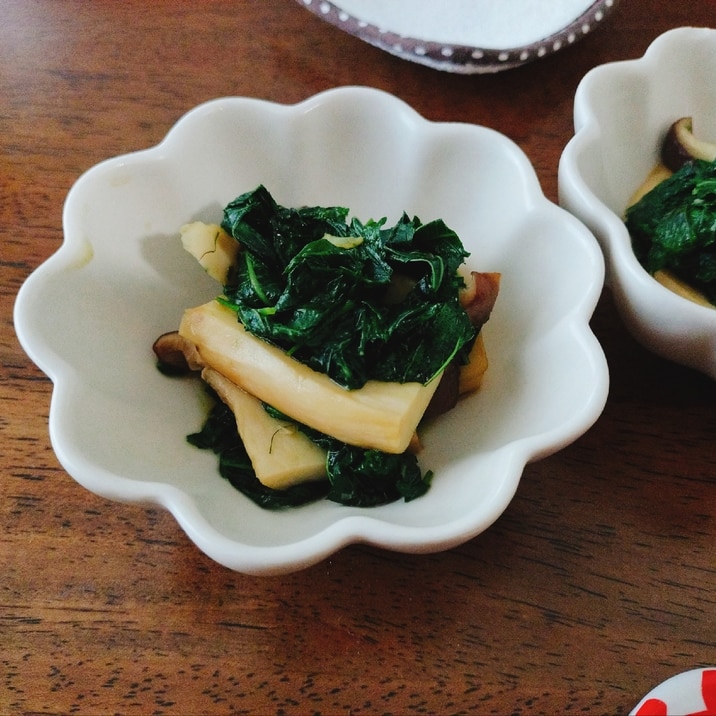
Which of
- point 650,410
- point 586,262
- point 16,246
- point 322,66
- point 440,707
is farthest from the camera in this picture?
point 322,66

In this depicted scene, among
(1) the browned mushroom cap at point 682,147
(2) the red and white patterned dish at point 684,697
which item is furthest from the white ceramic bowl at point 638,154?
(2) the red and white patterned dish at point 684,697

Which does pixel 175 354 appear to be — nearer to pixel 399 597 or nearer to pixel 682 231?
pixel 399 597

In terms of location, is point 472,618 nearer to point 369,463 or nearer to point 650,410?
point 369,463

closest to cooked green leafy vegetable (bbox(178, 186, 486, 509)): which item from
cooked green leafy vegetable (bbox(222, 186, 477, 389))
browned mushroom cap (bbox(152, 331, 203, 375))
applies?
cooked green leafy vegetable (bbox(222, 186, 477, 389))

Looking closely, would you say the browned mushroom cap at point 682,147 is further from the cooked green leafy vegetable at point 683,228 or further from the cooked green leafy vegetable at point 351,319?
the cooked green leafy vegetable at point 351,319

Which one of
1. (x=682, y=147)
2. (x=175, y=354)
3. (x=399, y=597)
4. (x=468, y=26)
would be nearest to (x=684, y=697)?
(x=399, y=597)

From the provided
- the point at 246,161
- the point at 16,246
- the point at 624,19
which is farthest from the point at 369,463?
the point at 624,19
